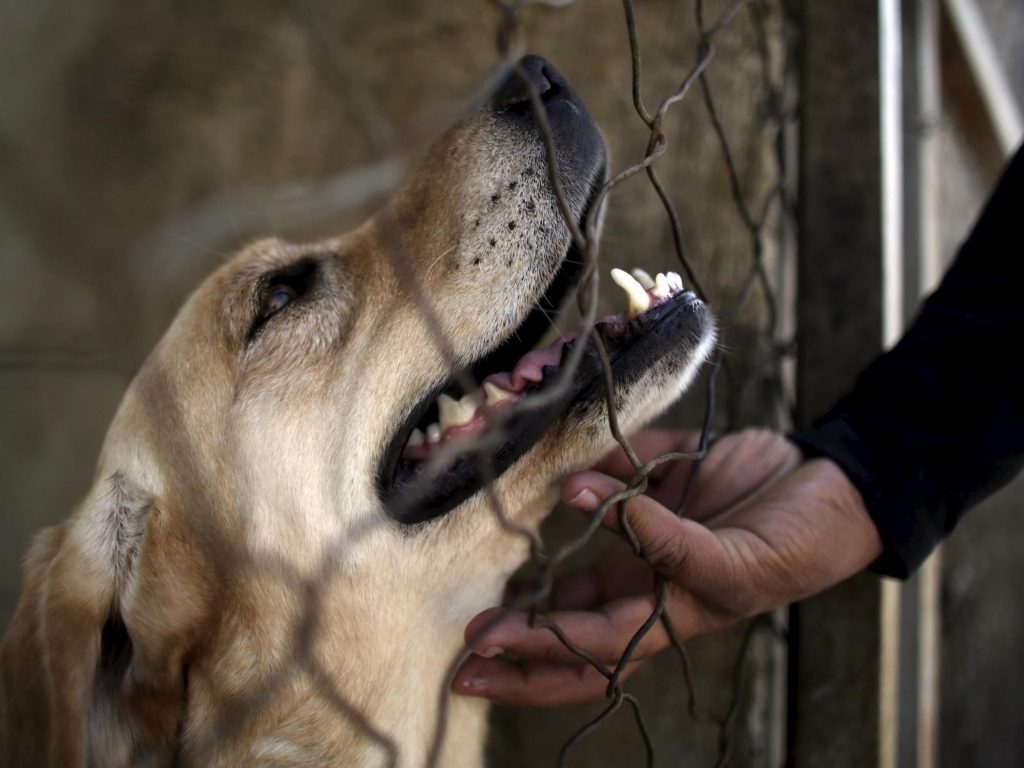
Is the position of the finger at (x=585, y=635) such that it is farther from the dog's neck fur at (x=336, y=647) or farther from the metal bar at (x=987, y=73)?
the metal bar at (x=987, y=73)

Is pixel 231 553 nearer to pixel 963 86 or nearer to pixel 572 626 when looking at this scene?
pixel 572 626

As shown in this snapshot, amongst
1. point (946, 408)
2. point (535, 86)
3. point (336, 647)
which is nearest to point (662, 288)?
point (535, 86)

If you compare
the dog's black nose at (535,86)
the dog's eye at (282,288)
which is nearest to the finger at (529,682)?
the dog's eye at (282,288)

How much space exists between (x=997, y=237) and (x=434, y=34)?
2137mm

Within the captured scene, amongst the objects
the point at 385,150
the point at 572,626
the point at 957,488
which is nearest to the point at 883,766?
the point at 957,488

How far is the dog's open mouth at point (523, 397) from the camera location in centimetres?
137

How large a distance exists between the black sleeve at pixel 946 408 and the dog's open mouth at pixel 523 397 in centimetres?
40

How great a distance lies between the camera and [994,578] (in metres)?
3.00

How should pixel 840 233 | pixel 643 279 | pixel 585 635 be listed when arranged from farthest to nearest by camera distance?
pixel 840 233 < pixel 643 279 < pixel 585 635

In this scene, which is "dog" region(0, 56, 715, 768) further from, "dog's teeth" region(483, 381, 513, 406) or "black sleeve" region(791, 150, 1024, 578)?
"black sleeve" region(791, 150, 1024, 578)

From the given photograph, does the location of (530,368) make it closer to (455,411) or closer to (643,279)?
(455,411)

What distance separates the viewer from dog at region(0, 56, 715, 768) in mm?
1391

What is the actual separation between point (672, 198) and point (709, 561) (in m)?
1.19

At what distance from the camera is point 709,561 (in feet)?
4.17
